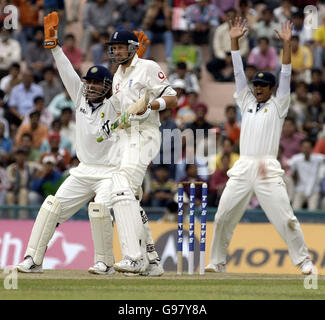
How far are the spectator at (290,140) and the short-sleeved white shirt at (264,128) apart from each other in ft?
17.8

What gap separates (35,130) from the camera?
16.9 m

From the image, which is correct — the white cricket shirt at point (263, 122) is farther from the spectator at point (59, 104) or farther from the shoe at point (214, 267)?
the spectator at point (59, 104)

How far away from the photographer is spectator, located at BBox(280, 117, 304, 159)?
16250 mm

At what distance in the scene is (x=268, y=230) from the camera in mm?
14133

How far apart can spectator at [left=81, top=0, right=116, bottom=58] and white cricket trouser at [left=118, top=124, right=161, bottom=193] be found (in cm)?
1007

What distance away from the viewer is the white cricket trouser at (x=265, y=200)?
1059 centimetres

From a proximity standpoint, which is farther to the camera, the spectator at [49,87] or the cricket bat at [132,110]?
the spectator at [49,87]

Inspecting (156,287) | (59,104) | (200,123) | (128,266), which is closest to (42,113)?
(59,104)

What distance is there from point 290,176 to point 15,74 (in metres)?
5.68

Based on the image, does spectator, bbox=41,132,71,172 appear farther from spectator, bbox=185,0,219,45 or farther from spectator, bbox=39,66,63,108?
spectator, bbox=185,0,219,45

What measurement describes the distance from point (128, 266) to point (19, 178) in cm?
654

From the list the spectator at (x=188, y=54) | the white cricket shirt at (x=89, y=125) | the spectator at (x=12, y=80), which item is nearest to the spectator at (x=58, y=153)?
the spectator at (x=12, y=80)

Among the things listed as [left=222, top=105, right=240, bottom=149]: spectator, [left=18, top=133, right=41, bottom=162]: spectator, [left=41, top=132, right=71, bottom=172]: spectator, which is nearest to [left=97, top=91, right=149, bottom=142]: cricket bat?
[left=41, top=132, right=71, bottom=172]: spectator

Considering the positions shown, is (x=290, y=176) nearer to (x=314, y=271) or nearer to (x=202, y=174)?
(x=202, y=174)
